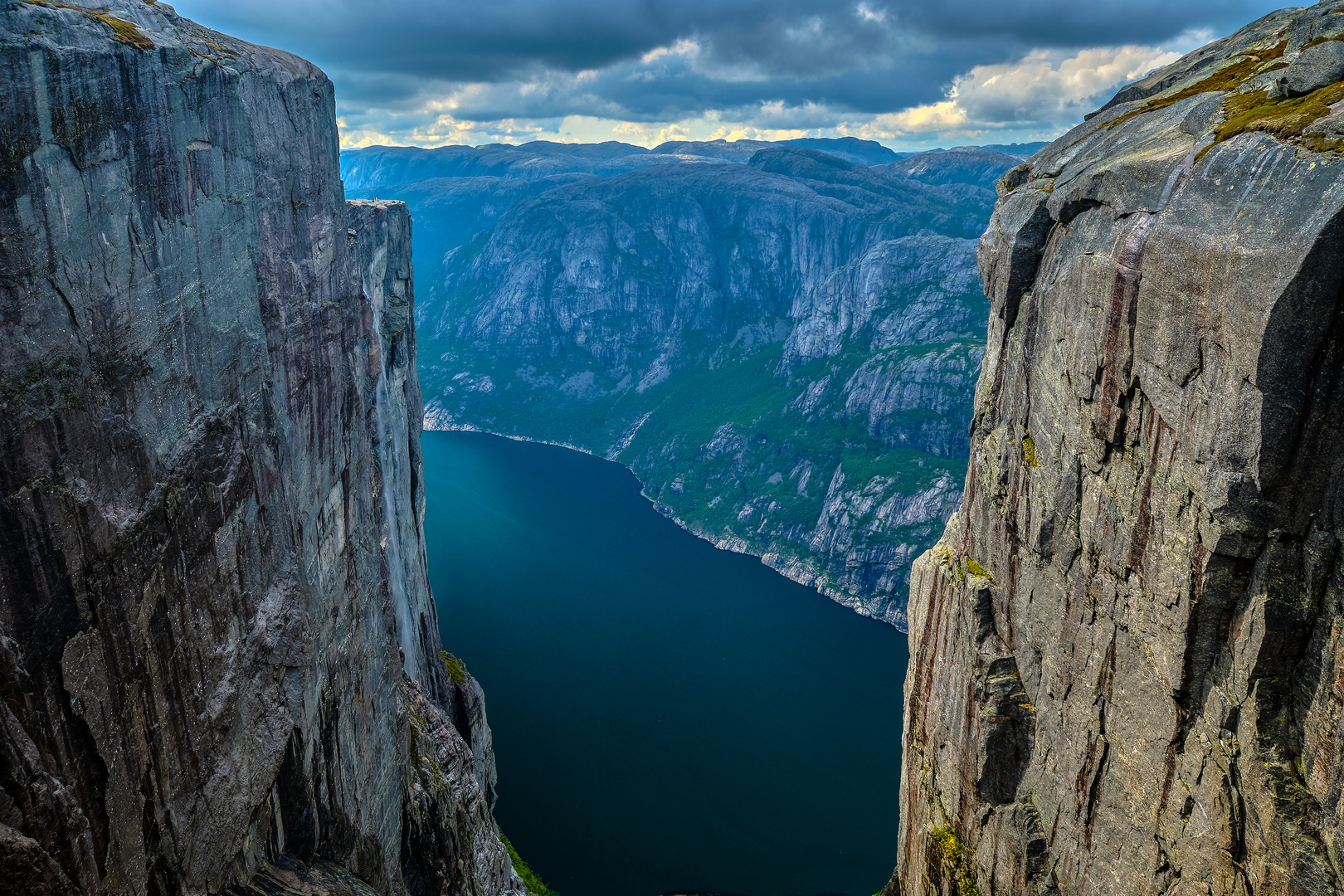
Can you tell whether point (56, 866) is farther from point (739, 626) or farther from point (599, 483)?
point (599, 483)

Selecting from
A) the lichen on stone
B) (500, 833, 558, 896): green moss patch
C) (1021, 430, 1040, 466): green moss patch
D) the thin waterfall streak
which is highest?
(1021, 430, 1040, 466): green moss patch

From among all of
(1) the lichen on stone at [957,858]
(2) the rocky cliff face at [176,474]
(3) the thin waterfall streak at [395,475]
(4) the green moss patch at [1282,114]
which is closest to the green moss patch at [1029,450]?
(4) the green moss patch at [1282,114]

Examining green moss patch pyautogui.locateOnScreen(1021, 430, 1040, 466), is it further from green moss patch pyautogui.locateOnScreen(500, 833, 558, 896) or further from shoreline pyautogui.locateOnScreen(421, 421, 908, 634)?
shoreline pyautogui.locateOnScreen(421, 421, 908, 634)

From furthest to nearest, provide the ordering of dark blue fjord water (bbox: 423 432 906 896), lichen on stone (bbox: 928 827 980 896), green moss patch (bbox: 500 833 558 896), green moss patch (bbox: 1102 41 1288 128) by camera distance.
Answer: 1. dark blue fjord water (bbox: 423 432 906 896)
2. green moss patch (bbox: 500 833 558 896)
3. lichen on stone (bbox: 928 827 980 896)
4. green moss patch (bbox: 1102 41 1288 128)

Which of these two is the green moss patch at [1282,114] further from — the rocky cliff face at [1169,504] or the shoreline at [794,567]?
the shoreline at [794,567]

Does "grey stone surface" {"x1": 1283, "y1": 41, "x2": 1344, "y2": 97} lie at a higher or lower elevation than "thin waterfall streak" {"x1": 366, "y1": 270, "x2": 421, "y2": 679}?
higher

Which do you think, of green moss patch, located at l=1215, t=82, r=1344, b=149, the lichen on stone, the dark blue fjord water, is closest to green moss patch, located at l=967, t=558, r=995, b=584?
the lichen on stone

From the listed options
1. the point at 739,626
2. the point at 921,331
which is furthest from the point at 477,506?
the point at 921,331

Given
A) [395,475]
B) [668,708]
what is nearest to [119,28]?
[395,475]
